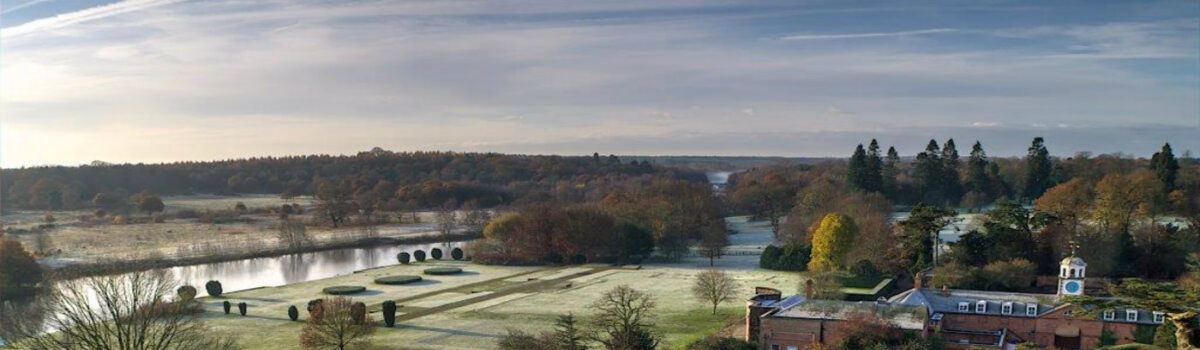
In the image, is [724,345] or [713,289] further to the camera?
[713,289]

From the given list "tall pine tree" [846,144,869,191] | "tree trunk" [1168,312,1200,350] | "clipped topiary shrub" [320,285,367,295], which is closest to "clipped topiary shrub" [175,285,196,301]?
"clipped topiary shrub" [320,285,367,295]

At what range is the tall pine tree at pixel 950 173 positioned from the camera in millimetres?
68062

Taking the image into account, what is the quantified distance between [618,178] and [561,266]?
67.6 metres

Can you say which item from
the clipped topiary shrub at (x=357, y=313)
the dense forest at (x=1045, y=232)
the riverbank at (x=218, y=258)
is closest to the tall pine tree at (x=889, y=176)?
the dense forest at (x=1045, y=232)

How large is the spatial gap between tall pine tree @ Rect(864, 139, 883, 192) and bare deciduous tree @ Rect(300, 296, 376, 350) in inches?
1802

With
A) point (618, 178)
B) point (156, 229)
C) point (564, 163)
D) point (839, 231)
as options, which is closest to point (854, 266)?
point (839, 231)

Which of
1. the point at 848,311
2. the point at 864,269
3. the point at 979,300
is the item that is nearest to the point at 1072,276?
the point at 979,300

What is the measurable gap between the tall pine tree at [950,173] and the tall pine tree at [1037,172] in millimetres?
5321

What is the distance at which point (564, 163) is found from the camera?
137 metres

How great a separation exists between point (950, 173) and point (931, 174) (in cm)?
195

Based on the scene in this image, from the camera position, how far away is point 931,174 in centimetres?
6744

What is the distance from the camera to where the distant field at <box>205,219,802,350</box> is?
31.3 m

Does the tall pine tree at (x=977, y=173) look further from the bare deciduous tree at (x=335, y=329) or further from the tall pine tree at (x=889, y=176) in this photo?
the bare deciduous tree at (x=335, y=329)

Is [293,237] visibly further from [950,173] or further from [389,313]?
[950,173]
